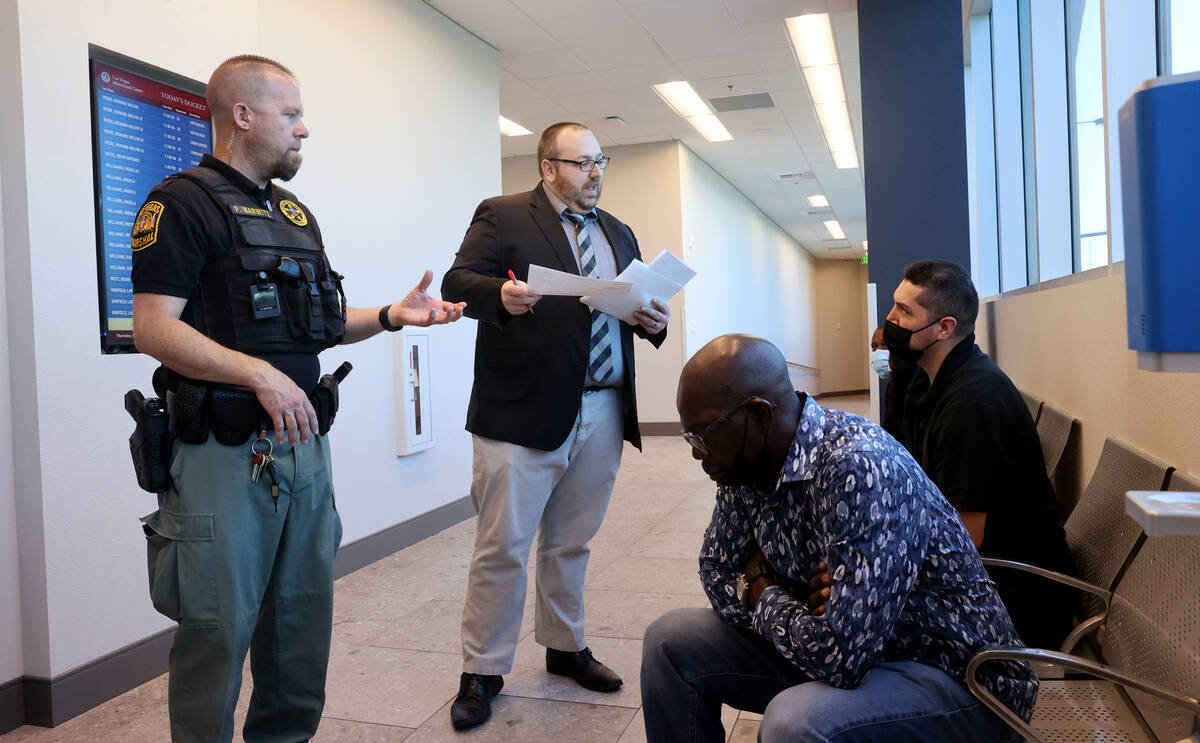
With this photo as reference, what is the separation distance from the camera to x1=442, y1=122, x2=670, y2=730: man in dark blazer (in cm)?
241

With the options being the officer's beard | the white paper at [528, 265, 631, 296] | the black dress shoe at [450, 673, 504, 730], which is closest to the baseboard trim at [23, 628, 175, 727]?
the black dress shoe at [450, 673, 504, 730]

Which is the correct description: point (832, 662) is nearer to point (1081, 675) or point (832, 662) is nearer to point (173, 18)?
point (1081, 675)

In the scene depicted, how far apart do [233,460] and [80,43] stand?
1707 millimetres

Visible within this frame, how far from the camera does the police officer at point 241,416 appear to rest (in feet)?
5.60

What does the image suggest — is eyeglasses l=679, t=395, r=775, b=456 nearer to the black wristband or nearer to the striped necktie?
the black wristband

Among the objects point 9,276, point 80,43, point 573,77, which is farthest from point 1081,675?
point 573,77

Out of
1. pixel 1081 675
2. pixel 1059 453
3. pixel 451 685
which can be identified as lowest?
pixel 451 685

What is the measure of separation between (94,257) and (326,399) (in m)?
1.27

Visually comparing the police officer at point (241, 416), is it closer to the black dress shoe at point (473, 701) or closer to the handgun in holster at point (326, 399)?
the handgun in holster at point (326, 399)

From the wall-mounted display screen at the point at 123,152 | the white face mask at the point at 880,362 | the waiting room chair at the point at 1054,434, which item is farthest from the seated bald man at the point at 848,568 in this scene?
the white face mask at the point at 880,362

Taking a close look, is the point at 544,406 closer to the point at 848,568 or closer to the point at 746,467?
the point at 746,467

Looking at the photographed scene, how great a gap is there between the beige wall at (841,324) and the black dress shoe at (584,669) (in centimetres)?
1795

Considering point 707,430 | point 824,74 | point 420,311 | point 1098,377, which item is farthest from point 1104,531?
point 824,74

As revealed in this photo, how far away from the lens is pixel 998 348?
4176 mm
